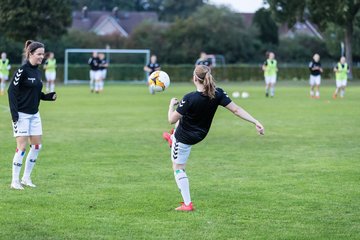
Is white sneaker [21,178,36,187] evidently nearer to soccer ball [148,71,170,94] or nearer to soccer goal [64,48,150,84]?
soccer ball [148,71,170,94]

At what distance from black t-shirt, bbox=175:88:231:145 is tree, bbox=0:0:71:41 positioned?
54.6 m

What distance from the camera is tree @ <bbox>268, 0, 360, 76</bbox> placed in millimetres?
59169

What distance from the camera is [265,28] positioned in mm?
89188

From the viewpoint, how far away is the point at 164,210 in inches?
403

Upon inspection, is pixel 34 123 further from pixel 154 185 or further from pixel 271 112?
pixel 271 112

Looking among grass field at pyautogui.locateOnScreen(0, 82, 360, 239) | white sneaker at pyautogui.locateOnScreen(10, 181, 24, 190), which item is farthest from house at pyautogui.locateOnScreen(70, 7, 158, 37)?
white sneaker at pyautogui.locateOnScreen(10, 181, 24, 190)

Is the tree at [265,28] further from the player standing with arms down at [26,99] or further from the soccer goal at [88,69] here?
the player standing with arms down at [26,99]

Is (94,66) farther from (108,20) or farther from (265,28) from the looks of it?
(108,20)

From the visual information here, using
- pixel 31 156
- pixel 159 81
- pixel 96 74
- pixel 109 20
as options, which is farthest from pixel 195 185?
pixel 109 20

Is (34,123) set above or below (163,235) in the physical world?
above

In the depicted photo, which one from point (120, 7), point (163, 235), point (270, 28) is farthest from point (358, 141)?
point (120, 7)

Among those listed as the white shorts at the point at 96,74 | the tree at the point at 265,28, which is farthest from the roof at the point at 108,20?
the white shorts at the point at 96,74

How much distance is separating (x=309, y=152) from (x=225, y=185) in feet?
16.8

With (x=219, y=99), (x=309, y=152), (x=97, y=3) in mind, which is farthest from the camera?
(x=97, y=3)
